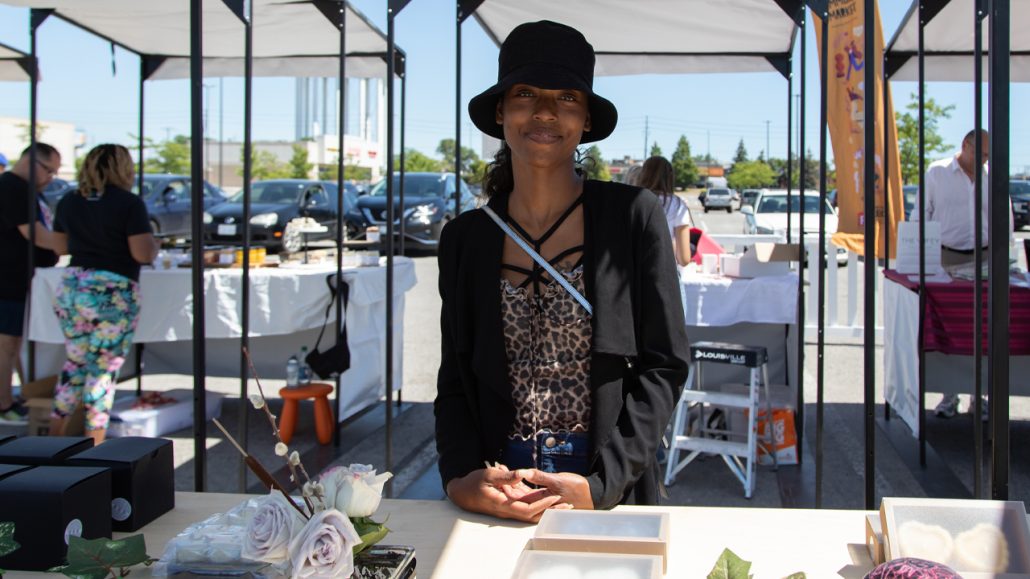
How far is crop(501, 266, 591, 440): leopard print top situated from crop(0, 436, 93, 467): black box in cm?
84

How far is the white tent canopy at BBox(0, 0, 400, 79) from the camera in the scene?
495 centimetres

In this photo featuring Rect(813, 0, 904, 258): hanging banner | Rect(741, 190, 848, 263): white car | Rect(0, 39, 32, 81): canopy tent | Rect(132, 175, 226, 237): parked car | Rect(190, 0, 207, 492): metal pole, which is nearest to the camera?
Rect(190, 0, 207, 492): metal pole

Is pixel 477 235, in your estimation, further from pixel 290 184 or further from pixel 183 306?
pixel 290 184

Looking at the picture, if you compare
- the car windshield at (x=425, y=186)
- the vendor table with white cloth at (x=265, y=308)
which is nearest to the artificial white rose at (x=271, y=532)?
the vendor table with white cloth at (x=265, y=308)

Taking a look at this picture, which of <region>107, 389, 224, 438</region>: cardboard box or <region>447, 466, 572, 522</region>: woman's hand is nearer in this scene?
<region>447, 466, 572, 522</region>: woman's hand

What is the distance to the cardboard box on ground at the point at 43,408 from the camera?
466 centimetres

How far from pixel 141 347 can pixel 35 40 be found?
2261mm

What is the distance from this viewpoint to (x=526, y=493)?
1.58m

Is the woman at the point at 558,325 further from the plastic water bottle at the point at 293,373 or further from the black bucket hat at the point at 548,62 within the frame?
the plastic water bottle at the point at 293,373

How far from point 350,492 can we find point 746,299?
4.74 meters

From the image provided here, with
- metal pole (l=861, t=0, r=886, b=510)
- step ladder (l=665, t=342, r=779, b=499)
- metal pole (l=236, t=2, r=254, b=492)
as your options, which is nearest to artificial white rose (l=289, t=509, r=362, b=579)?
metal pole (l=861, t=0, r=886, b=510)

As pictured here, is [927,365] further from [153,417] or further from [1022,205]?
[1022,205]

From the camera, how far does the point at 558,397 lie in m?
1.71

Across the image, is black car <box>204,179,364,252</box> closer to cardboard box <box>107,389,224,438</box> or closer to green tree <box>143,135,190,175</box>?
cardboard box <box>107,389,224,438</box>
